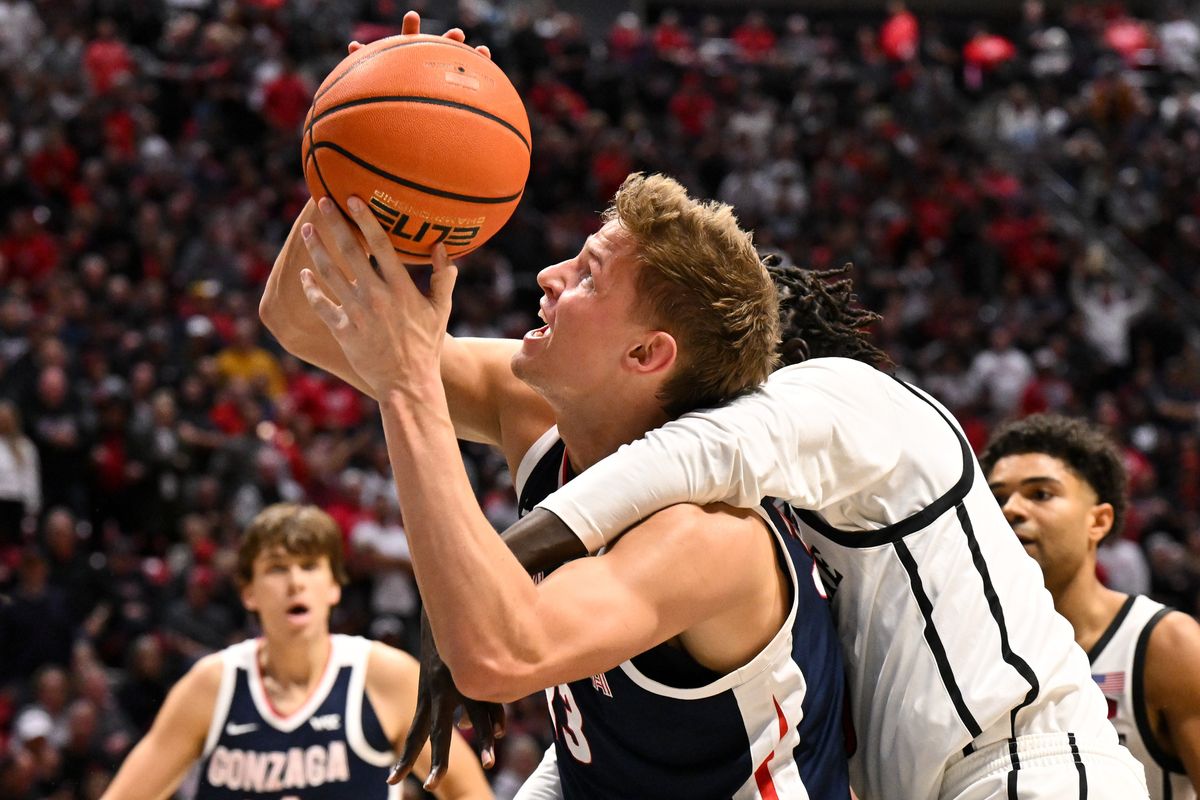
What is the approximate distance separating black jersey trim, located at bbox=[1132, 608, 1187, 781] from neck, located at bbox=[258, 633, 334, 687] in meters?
2.46

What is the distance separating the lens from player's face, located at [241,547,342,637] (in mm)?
4422

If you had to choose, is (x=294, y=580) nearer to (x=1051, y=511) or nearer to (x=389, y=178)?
(x=1051, y=511)

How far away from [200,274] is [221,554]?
324 centimetres

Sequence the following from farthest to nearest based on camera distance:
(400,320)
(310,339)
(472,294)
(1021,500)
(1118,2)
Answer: (1118,2)
(472,294)
(1021,500)
(310,339)
(400,320)

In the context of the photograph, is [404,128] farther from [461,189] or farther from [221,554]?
[221,554]

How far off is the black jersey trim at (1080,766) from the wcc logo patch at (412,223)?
1.35 meters

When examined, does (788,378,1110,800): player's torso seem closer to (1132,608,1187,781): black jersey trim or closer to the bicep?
(1132,608,1187,781): black jersey trim

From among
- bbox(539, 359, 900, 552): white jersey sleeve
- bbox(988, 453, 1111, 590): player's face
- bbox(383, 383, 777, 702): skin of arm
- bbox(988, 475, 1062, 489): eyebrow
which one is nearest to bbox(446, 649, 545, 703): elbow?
bbox(383, 383, 777, 702): skin of arm

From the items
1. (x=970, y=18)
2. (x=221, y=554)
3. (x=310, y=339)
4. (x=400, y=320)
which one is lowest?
(x=970, y=18)

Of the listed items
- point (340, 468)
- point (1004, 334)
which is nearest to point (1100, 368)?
point (1004, 334)

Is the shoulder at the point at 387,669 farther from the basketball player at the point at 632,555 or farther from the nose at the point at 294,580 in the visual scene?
the basketball player at the point at 632,555

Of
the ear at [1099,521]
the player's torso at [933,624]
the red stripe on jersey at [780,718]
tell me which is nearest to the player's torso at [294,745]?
the ear at [1099,521]

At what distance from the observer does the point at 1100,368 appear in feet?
42.5

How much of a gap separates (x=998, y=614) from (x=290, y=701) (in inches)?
109
